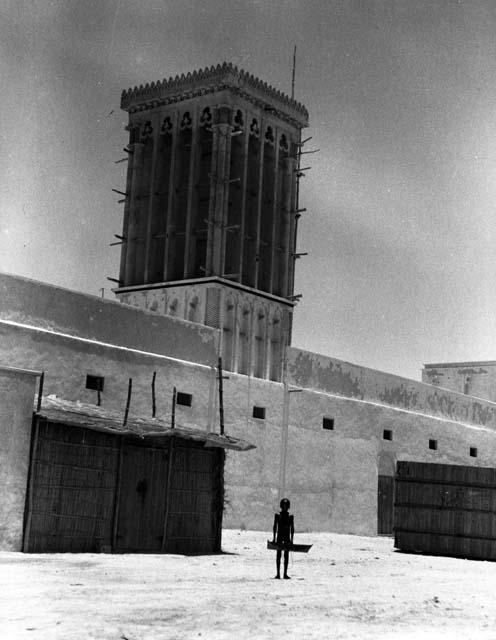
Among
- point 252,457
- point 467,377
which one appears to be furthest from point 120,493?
point 467,377

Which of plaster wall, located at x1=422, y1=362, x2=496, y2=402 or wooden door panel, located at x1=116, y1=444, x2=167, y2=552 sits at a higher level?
plaster wall, located at x1=422, y1=362, x2=496, y2=402

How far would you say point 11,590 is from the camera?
11.0 m

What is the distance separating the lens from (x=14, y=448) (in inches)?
629

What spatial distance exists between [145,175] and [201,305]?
6160 mm

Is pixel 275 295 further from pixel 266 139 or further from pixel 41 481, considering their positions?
pixel 41 481

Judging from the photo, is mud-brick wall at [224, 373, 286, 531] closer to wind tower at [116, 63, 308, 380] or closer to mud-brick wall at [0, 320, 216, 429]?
mud-brick wall at [0, 320, 216, 429]

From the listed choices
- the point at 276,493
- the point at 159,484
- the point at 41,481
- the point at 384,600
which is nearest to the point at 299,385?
the point at 276,493

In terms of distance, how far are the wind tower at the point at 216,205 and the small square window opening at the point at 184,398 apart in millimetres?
5462

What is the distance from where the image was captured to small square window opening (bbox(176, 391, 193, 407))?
24.9 m

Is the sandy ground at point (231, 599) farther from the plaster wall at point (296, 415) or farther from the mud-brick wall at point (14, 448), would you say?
the plaster wall at point (296, 415)

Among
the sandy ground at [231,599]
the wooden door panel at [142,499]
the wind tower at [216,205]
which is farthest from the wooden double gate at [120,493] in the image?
the wind tower at [216,205]

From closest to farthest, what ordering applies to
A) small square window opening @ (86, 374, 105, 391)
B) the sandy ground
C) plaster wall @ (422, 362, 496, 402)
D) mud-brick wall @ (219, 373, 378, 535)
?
the sandy ground
small square window opening @ (86, 374, 105, 391)
mud-brick wall @ (219, 373, 378, 535)
plaster wall @ (422, 362, 496, 402)

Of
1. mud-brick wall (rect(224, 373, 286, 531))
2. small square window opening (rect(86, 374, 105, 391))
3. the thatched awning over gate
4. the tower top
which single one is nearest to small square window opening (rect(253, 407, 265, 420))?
mud-brick wall (rect(224, 373, 286, 531))

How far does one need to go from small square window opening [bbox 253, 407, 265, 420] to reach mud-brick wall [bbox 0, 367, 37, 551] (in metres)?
11.4
